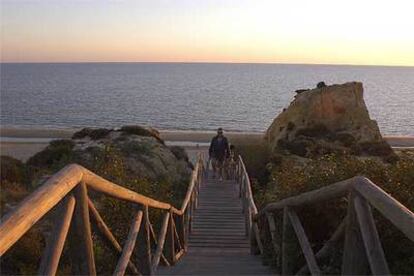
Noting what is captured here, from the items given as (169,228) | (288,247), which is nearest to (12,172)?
(169,228)

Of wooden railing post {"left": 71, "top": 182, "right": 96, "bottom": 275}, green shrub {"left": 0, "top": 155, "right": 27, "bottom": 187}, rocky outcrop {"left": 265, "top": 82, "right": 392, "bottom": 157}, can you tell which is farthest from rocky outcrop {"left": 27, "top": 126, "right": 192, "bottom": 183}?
wooden railing post {"left": 71, "top": 182, "right": 96, "bottom": 275}

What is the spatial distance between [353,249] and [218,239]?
8417 mm

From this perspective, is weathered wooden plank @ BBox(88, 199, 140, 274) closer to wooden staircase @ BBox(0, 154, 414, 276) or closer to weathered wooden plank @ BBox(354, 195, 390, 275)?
wooden staircase @ BBox(0, 154, 414, 276)

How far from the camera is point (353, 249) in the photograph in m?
3.65

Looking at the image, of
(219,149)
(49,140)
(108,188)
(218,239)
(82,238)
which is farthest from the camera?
(49,140)

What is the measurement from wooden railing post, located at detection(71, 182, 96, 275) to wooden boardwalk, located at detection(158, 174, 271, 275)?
10.2ft

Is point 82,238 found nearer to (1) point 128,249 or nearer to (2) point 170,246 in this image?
(1) point 128,249

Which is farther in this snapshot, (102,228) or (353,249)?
(102,228)

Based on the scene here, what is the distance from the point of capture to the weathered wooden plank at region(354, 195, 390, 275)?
313 centimetres

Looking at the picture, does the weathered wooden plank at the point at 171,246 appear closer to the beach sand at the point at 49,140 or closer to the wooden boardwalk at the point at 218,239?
the wooden boardwalk at the point at 218,239

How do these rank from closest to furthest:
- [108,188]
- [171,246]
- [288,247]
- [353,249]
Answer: [353,249] → [108,188] → [288,247] → [171,246]

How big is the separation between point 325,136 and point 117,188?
25002 millimetres

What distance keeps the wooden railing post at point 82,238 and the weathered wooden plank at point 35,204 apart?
12 centimetres

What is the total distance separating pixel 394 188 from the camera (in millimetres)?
6461
